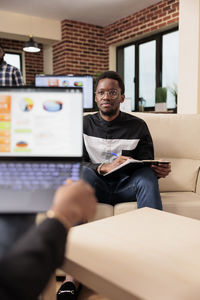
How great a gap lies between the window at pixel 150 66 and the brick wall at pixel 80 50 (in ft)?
1.32

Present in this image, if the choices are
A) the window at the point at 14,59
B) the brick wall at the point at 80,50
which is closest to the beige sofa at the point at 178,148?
A: the brick wall at the point at 80,50

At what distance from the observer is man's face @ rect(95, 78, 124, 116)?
1.92 meters

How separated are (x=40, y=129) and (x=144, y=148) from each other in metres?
1.21

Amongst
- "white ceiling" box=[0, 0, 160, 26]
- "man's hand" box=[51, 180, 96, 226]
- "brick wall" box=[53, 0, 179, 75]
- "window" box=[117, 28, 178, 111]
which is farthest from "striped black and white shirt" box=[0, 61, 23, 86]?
"brick wall" box=[53, 0, 179, 75]

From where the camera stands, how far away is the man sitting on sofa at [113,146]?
1746 mm

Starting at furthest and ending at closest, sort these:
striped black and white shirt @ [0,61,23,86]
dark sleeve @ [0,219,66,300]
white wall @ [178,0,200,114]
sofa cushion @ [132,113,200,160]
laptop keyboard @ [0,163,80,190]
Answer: white wall @ [178,0,200,114] → striped black and white shirt @ [0,61,23,86] → sofa cushion @ [132,113,200,160] → laptop keyboard @ [0,163,80,190] → dark sleeve @ [0,219,66,300]

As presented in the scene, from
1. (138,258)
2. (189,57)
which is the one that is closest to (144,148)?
(138,258)

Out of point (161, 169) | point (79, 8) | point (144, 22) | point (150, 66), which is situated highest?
point (79, 8)

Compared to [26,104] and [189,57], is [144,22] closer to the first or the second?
[189,57]

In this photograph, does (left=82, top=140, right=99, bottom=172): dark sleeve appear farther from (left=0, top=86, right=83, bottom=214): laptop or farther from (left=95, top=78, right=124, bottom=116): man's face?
(left=0, top=86, right=83, bottom=214): laptop

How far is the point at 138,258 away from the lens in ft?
3.08

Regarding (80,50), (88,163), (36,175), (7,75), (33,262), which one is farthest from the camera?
(80,50)

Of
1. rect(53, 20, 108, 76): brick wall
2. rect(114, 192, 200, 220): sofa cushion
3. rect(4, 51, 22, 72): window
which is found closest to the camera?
rect(114, 192, 200, 220): sofa cushion

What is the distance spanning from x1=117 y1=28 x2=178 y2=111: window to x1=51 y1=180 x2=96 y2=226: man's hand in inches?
177
